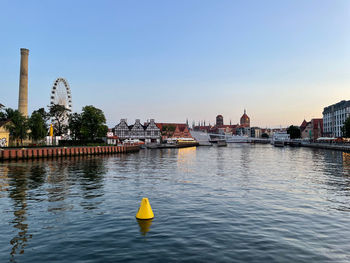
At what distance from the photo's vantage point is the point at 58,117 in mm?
106625

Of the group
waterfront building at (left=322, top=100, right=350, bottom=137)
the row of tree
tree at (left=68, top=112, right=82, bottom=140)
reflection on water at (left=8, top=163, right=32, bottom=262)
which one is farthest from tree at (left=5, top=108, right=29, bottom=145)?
waterfront building at (left=322, top=100, right=350, bottom=137)

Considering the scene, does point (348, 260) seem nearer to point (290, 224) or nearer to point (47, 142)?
point (290, 224)

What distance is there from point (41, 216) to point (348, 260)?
15.7m

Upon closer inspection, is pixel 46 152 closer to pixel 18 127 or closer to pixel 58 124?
pixel 18 127

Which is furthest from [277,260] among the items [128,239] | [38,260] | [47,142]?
[47,142]

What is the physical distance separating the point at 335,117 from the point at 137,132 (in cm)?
12064

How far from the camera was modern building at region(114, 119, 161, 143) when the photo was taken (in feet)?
493

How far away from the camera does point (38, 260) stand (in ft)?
33.1

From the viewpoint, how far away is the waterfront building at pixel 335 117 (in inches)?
5861

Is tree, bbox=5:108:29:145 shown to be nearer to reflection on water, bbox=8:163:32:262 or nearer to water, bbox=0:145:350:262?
reflection on water, bbox=8:163:32:262

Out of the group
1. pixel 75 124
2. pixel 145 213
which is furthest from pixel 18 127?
pixel 145 213

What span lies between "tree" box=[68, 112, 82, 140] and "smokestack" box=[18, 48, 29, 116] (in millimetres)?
17171

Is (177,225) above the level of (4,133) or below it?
below

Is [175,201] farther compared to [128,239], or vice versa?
[175,201]
